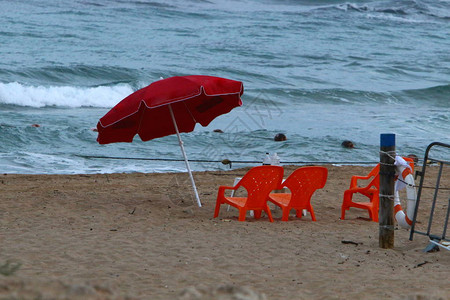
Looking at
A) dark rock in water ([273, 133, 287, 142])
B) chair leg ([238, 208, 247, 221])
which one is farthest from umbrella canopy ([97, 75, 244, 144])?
dark rock in water ([273, 133, 287, 142])

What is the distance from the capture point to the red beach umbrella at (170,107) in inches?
308

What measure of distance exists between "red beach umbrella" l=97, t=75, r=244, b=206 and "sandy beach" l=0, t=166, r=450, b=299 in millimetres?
969

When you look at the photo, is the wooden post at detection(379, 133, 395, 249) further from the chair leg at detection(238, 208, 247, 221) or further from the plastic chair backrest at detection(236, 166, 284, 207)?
the chair leg at detection(238, 208, 247, 221)

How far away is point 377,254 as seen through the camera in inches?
249

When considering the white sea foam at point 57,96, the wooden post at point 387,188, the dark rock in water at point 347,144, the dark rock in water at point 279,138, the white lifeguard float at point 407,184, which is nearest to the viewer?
the wooden post at point 387,188

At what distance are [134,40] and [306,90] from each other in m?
12.3

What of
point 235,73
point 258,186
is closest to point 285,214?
point 258,186

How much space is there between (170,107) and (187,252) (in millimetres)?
2833

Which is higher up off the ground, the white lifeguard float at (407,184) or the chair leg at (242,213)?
the white lifeguard float at (407,184)

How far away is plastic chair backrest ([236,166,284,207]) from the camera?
7.87 metres

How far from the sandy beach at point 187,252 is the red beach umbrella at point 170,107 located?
97 centimetres

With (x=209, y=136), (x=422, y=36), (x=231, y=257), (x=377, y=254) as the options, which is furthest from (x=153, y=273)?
(x=422, y=36)

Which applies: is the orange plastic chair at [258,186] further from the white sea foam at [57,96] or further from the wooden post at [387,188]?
the white sea foam at [57,96]

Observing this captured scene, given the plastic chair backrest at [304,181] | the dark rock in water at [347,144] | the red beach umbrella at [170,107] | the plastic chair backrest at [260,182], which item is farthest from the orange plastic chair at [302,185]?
the dark rock in water at [347,144]
